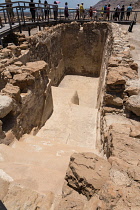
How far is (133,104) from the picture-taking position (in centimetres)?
321

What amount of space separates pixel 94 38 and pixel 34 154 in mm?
11247

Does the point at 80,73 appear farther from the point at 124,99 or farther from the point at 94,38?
the point at 124,99

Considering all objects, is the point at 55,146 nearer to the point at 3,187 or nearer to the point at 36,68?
the point at 3,187

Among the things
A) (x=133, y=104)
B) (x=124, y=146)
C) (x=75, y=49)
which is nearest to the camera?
(x=124, y=146)

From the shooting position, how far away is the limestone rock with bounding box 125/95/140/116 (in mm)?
3170

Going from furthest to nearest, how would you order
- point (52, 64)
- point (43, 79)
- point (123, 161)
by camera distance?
1. point (52, 64)
2. point (43, 79)
3. point (123, 161)

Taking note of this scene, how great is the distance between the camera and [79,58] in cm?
1312

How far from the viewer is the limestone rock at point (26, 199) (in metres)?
1.62

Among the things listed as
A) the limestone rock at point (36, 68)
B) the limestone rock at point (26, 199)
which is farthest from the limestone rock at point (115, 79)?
the limestone rock at point (26, 199)

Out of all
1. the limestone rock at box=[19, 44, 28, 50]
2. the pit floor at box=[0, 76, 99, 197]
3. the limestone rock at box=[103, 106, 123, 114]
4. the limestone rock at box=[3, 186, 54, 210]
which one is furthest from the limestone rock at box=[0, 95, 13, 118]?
the limestone rock at box=[19, 44, 28, 50]

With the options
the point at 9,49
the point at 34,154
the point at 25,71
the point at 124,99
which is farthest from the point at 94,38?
the point at 34,154

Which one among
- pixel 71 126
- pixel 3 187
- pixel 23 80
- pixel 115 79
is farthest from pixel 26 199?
pixel 71 126

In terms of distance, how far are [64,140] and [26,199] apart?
3.38m

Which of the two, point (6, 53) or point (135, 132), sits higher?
point (6, 53)
